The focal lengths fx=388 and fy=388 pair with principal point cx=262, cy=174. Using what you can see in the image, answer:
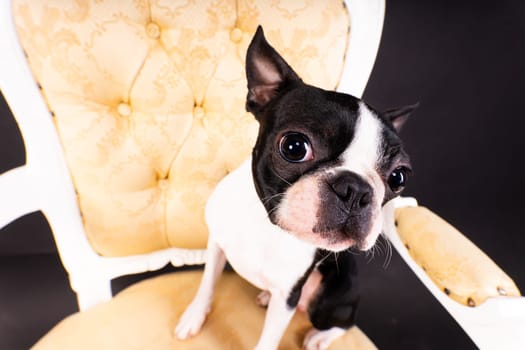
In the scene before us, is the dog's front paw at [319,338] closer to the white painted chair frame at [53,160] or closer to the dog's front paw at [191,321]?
the dog's front paw at [191,321]

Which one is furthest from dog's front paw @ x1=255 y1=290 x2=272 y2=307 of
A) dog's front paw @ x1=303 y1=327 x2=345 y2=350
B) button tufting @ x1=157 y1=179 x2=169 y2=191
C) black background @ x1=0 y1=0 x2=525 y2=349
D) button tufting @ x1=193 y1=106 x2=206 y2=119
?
black background @ x1=0 y1=0 x2=525 y2=349

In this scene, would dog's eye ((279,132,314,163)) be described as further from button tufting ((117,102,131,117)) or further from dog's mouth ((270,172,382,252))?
button tufting ((117,102,131,117))

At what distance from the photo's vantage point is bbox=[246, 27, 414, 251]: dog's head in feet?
2.15

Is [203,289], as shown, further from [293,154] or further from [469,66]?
[469,66]

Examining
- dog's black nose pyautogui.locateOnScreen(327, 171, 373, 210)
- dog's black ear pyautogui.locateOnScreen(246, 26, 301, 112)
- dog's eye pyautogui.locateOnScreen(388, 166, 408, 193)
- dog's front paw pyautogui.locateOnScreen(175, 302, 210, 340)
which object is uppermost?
dog's black ear pyautogui.locateOnScreen(246, 26, 301, 112)

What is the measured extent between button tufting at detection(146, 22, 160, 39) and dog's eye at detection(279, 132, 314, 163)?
0.37 meters

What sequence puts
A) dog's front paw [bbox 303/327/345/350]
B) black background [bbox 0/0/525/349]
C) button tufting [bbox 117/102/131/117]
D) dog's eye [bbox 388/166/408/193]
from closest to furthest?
dog's eye [bbox 388/166/408/193], button tufting [bbox 117/102/131/117], dog's front paw [bbox 303/327/345/350], black background [bbox 0/0/525/349]

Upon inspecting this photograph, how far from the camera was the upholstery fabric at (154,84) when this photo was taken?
776 mm

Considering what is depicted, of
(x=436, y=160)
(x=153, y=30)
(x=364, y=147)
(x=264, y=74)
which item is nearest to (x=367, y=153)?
(x=364, y=147)

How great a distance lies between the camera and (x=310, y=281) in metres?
1.02

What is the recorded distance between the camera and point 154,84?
33.8 inches

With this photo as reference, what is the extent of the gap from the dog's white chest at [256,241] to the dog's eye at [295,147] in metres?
0.15

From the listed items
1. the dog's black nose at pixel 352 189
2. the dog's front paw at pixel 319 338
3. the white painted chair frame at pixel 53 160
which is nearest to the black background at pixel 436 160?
the white painted chair frame at pixel 53 160

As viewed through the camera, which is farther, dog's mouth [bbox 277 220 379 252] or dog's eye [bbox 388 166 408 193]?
dog's eye [bbox 388 166 408 193]
